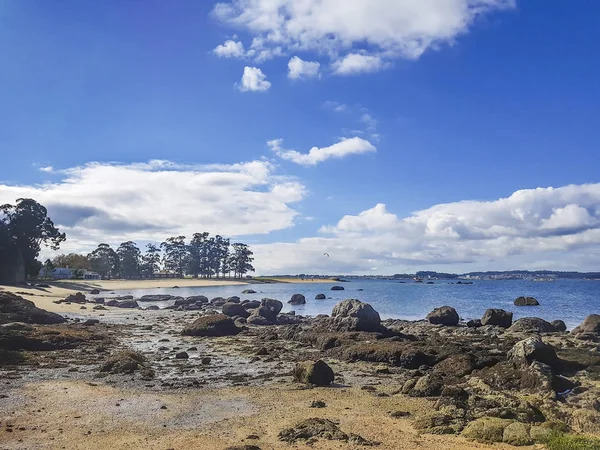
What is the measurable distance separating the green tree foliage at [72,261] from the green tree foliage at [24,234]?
59.7 metres

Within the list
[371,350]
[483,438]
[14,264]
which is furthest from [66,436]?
[14,264]

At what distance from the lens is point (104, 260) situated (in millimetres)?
148625

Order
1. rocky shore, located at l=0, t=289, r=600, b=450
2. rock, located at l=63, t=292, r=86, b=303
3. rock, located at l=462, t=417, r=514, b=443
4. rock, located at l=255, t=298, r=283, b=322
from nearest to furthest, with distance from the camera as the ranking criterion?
rock, located at l=462, t=417, r=514, b=443 → rocky shore, located at l=0, t=289, r=600, b=450 → rock, located at l=255, t=298, r=283, b=322 → rock, located at l=63, t=292, r=86, b=303

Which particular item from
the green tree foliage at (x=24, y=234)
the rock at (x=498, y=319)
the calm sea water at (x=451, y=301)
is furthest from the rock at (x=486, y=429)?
the green tree foliage at (x=24, y=234)

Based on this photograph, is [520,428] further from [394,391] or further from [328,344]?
[328,344]

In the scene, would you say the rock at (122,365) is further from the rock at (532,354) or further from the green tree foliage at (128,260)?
the green tree foliage at (128,260)

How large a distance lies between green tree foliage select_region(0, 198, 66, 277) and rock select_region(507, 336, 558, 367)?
78813 millimetres

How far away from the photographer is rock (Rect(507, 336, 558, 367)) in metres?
17.9

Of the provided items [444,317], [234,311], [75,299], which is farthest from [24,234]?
[444,317]

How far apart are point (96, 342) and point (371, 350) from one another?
1538 centimetres

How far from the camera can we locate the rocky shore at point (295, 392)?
11867 millimetres

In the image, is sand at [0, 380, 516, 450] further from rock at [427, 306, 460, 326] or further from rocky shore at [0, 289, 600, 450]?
rock at [427, 306, 460, 326]

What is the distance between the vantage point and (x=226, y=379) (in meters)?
18.7

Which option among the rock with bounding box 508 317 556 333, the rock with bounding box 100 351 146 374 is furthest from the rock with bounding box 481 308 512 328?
the rock with bounding box 100 351 146 374
